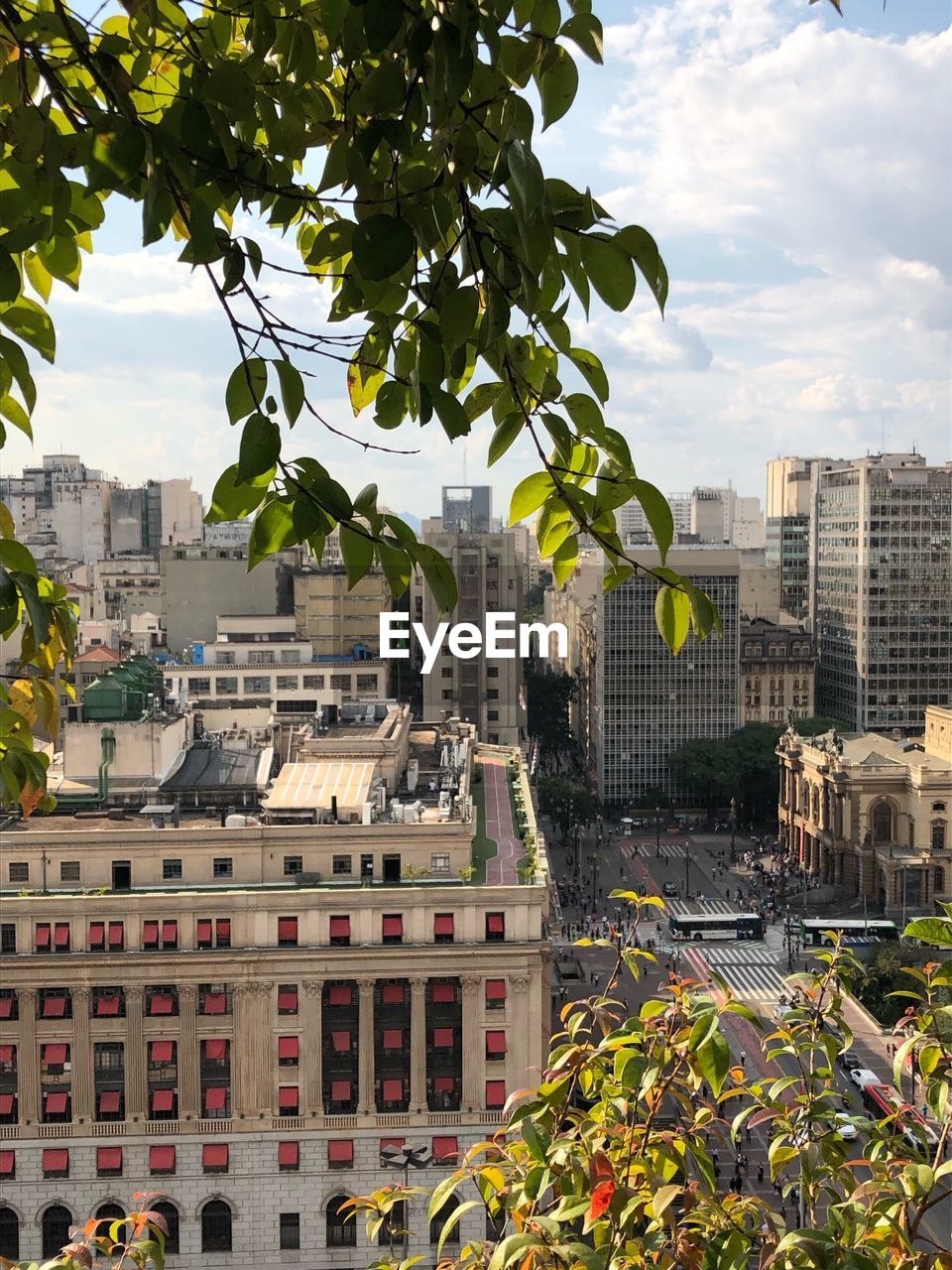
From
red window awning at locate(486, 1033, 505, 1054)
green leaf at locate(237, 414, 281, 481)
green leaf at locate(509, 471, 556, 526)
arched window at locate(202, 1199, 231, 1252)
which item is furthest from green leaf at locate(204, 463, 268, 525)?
arched window at locate(202, 1199, 231, 1252)

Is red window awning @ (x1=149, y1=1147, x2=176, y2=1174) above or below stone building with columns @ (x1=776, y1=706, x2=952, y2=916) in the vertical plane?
below

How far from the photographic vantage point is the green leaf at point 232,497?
11.1 feet

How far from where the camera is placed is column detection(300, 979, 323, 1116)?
127ft

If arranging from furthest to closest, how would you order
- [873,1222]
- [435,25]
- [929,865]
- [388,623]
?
[388,623] < [929,865] < [873,1222] < [435,25]

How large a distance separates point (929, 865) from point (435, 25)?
86.8m

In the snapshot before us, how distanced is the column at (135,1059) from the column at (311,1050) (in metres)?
4.59

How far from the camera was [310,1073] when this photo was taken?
39031mm

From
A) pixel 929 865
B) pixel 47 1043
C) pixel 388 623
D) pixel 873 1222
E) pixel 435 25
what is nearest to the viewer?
pixel 435 25

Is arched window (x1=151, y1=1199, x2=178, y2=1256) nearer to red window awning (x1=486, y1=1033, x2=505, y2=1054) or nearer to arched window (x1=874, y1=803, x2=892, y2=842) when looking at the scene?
red window awning (x1=486, y1=1033, x2=505, y2=1054)

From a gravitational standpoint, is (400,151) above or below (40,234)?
above

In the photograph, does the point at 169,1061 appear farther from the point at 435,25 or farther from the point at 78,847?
the point at 435,25

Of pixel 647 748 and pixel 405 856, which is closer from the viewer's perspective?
pixel 405 856

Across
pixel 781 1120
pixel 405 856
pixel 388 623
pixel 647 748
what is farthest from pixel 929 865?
pixel 781 1120

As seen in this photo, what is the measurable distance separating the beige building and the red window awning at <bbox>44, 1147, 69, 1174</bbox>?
88913 millimetres
